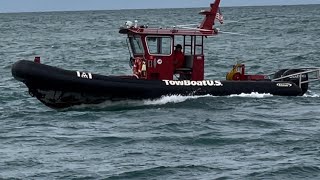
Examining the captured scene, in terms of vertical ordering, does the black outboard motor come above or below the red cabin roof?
below

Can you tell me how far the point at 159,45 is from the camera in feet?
89.9

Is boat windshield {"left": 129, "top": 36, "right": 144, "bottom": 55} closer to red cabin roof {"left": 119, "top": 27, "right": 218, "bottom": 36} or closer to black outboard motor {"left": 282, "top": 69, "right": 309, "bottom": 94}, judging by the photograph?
red cabin roof {"left": 119, "top": 27, "right": 218, "bottom": 36}

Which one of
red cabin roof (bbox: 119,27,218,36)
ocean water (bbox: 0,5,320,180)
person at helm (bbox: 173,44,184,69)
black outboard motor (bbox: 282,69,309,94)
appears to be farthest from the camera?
black outboard motor (bbox: 282,69,309,94)

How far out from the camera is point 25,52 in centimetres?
5953

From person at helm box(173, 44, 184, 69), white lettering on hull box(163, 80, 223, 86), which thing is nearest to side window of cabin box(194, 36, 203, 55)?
person at helm box(173, 44, 184, 69)

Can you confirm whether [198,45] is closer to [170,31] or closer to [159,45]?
[170,31]

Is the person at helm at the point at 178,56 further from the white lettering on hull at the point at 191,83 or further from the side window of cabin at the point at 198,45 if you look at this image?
the white lettering on hull at the point at 191,83

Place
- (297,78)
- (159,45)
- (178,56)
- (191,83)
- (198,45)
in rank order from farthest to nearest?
1. (297,78)
2. (198,45)
3. (178,56)
4. (159,45)
5. (191,83)

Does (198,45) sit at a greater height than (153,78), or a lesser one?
greater

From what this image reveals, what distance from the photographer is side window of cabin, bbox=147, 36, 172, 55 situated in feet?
89.8

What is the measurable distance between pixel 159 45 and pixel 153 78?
95 cm

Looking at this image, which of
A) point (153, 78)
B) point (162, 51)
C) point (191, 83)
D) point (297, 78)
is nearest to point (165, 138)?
point (191, 83)

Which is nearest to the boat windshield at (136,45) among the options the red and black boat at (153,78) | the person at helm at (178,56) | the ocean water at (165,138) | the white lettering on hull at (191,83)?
the red and black boat at (153,78)

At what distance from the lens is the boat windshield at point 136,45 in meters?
27.5
